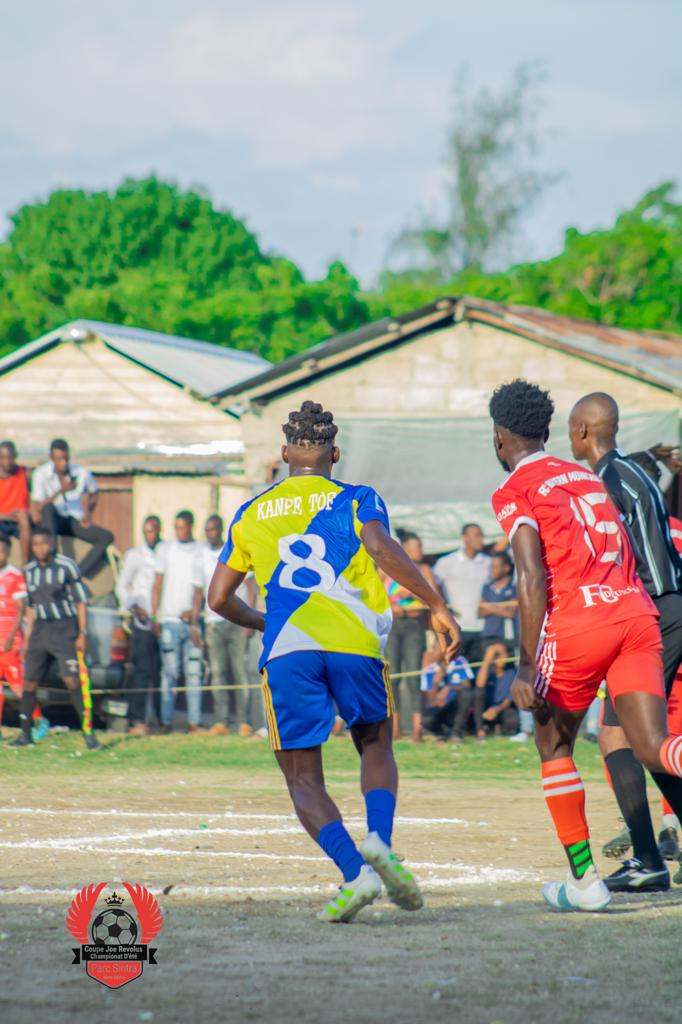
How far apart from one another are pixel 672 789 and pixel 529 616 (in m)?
1.25

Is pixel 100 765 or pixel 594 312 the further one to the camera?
pixel 594 312

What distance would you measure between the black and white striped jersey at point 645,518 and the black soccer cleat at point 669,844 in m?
1.38

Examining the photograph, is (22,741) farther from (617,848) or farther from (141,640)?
(617,848)

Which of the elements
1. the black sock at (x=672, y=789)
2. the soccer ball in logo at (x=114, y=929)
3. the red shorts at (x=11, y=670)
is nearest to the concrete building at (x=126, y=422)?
the red shorts at (x=11, y=670)

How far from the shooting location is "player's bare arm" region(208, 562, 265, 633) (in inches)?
258

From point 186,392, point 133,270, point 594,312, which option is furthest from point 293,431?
point 133,270

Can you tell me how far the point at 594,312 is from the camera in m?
40.3

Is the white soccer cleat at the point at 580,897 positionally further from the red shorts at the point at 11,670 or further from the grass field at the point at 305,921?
the red shorts at the point at 11,670

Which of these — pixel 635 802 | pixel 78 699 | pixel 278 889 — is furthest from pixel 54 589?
pixel 635 802

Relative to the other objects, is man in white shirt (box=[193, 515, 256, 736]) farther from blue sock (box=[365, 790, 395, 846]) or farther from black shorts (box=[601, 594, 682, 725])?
blue sock (box=[365, 790, 395, 846])

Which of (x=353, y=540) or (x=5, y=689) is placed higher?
(x=353, y=540)

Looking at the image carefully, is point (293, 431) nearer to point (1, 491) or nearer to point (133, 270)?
point (1, 491)

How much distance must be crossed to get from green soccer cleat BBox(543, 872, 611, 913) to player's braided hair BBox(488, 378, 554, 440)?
6.17 feet

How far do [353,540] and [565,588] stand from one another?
90 cm
